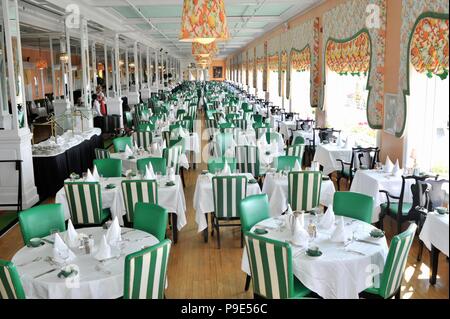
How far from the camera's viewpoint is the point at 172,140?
31.0ft

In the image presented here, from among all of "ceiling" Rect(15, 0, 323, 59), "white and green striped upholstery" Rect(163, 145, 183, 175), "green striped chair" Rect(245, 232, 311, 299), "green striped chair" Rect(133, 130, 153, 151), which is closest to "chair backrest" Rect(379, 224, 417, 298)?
"green striped chair" Rect(245, 232, 311, 299)

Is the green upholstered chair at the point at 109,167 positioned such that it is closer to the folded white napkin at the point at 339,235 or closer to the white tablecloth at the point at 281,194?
the white tablecloth at the point at 281,194

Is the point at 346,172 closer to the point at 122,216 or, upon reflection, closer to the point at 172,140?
the point at 172,140

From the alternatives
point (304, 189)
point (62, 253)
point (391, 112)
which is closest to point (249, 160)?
point (304, 189)

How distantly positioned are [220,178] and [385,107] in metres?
3.73

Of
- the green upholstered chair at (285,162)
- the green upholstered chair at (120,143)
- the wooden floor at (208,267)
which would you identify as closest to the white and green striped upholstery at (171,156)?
the green upholstered chair at (120,143)

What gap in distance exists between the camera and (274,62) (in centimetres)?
1905

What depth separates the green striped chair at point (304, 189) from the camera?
5.87 m

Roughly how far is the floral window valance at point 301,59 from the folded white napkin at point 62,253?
10437 millimetres

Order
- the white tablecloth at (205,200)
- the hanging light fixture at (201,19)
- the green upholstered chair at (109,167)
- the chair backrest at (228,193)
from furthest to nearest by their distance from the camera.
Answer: the green upholstered chair at (109,167) < the white tablecloth at (205,200) < the chair backrest at (228,193) < the hanging light fixture at (201,19)

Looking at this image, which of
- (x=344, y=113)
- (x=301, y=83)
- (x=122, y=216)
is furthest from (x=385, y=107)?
(x=301, y=83)

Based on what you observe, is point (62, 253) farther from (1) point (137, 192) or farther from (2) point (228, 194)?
(2) point (228, 194)

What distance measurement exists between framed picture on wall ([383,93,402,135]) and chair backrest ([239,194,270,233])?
3.54 meters

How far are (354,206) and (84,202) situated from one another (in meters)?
3.05
